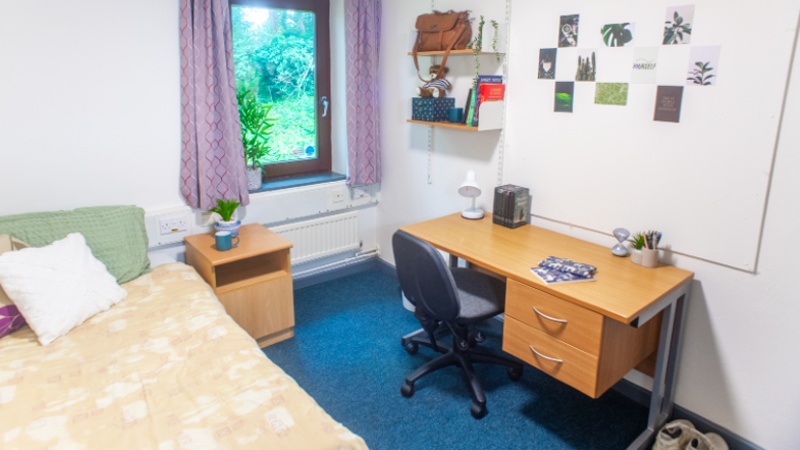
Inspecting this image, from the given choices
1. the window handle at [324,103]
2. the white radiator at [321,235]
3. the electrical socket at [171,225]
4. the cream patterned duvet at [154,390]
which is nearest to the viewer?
the cream patterned duvet at [154,390]

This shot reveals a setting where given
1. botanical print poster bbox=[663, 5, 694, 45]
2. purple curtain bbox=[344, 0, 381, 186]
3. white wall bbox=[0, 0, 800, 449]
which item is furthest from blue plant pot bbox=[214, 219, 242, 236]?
botanical print poster bbox=[663, 5, 694, 45]

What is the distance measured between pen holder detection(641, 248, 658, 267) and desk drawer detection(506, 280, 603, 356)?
0.47 metres

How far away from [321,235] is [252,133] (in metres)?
0.80

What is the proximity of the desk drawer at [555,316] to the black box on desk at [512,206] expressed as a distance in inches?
23.5

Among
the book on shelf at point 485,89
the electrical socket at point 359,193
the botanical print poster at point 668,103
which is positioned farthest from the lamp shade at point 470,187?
the electrical socket at point 359,193

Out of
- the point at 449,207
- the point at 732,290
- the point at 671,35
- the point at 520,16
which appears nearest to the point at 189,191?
the point at 449,207

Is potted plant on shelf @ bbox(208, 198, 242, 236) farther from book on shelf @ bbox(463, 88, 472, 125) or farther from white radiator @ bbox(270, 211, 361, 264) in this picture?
book on shelf @ bbox(463, 88, 472, 125)

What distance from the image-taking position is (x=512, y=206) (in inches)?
104

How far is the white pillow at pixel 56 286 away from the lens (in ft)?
6.52

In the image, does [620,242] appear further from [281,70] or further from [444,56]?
[281,70]

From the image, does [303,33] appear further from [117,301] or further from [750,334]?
[750,334]

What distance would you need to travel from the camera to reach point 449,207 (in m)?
3.26

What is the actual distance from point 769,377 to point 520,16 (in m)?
1.90

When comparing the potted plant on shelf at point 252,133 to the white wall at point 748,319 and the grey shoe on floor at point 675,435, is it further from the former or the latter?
the grey shoe on floor at point 675,435
